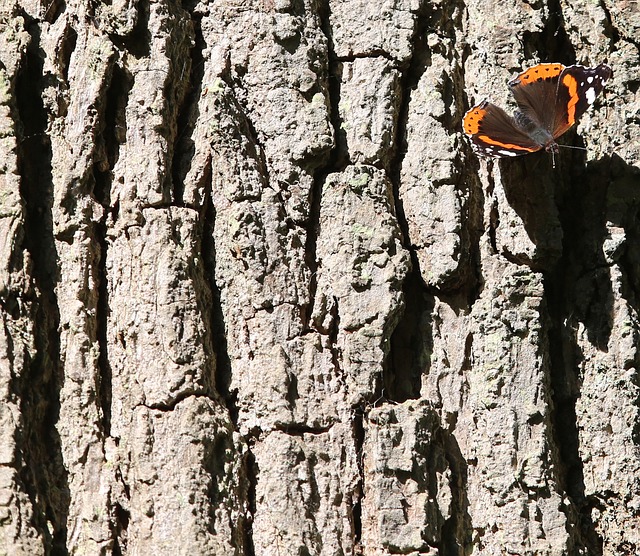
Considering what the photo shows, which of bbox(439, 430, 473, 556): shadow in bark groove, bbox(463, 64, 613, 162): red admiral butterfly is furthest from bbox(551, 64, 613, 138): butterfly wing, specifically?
bbox(439, 430, 473, 556): shadow in bark groove

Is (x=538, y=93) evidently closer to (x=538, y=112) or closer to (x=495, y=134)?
(x=538, y=112)

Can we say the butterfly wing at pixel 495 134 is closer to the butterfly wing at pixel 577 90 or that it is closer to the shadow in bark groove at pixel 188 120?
the butterfly wing at pixel 577 90

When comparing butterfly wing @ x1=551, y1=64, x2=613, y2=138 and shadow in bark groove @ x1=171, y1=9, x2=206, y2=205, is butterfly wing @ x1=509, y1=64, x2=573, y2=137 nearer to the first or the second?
butterfly wing @ x1=551, y1=64, x2=613, y2=138

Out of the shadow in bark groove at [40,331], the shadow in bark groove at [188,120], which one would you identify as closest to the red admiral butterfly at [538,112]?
the shadow in bark groove at [188,120]

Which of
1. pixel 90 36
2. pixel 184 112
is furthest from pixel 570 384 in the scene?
pixel 90 36

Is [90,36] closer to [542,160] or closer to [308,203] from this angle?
[308,203]

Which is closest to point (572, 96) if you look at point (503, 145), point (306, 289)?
point (503, 145)

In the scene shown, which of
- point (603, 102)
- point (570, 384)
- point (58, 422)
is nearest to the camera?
point (58, 422)
